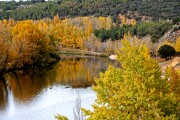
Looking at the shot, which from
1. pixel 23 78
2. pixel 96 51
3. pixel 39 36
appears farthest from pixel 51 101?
pixel 96 51

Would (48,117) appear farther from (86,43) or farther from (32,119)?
(86,43)

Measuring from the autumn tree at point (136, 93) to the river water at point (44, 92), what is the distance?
19.4 meters

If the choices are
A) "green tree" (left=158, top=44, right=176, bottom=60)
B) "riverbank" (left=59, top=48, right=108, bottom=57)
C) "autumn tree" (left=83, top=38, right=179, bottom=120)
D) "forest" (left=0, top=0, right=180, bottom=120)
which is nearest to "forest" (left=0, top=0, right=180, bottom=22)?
"forest" (left=0, top=0, right=180, bottom=120)

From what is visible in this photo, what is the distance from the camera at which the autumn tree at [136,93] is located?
48.4 feet

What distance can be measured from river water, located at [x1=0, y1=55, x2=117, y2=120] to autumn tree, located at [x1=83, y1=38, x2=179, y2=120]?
1935 cm

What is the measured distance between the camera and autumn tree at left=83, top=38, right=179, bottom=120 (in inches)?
580

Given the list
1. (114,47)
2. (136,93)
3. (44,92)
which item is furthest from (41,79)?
(114,47)

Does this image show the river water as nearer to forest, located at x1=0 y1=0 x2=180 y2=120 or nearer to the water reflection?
the water reflection

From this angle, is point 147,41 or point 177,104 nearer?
point 177,104

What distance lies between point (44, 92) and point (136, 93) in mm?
32987

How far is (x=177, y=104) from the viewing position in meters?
16.0

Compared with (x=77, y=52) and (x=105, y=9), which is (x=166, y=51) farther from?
(x=105, y=9)

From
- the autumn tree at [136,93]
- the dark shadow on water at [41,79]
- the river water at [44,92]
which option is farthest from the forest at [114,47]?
the river water at [44,92]

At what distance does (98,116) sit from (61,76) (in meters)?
43.0
